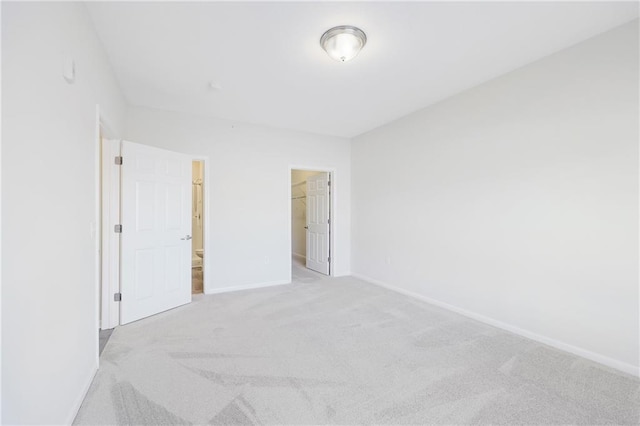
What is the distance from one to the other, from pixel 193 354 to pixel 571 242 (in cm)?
333

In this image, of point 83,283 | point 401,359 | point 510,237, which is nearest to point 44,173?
point 83,283

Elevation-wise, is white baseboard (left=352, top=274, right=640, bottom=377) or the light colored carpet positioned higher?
white baseboard (left=352, top=274, right=640, bottom=377)

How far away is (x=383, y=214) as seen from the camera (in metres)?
4.53

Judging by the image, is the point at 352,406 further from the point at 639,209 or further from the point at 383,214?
the point at 383,214

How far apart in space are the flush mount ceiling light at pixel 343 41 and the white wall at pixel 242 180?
Answer: 2366mm

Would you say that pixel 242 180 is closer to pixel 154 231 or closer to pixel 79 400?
pixel 154 231

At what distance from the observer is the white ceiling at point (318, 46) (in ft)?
6.55

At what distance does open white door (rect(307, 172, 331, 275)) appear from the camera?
17.1 ft

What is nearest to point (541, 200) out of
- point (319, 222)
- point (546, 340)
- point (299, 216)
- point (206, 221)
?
point (546, 340)

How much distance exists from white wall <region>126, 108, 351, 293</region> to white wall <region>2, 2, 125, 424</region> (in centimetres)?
188

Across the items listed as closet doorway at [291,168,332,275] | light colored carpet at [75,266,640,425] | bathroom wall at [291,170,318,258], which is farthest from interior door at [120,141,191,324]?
bathroom wall at [291,170,318,258]

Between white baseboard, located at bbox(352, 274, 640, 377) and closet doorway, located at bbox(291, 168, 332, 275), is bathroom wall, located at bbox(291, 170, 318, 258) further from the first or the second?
white baseboard, located at bbox(352, 274, 640, 377)

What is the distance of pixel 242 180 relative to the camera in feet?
14.2

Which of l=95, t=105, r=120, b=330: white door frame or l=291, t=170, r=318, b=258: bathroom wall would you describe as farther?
l=291, t=170, r=318, b=258: bathroom wall
